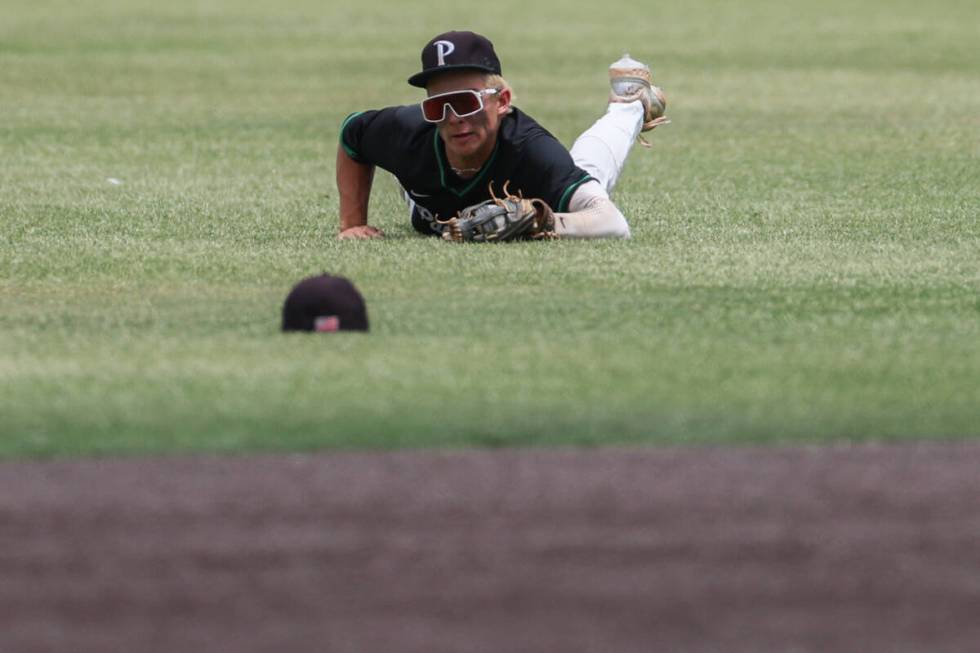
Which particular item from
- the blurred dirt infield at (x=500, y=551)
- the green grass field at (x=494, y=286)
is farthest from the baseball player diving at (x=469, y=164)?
the blurred dirt infield at (x=500, y=551)

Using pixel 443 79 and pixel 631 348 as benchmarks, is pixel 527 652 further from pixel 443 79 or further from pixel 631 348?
pixel 443 79

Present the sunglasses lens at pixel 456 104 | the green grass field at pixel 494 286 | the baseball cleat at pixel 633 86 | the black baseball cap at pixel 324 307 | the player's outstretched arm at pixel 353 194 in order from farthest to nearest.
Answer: the baseball cleat at pixel 633 86 → the player's outstretched arm at pixel 353 194 → the sunglasses lens at pixel 456 104 → the black baseball cap at pixel 324 307 → the green grass field at pixel 494 286

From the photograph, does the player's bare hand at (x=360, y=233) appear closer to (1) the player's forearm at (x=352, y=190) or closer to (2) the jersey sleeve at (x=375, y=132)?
(1) the player's forearm at (x=352, y=190)

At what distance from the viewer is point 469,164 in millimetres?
9477

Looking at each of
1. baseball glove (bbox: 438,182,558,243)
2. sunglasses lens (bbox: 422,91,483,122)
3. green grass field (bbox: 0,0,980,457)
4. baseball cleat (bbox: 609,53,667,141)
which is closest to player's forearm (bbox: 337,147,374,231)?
green grass field (bbox: 0,0,980,457)

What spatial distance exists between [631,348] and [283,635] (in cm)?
295

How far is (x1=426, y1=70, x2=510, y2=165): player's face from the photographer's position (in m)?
9.26

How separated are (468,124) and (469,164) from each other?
287mm

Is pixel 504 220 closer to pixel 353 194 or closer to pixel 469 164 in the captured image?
pixel 469 164

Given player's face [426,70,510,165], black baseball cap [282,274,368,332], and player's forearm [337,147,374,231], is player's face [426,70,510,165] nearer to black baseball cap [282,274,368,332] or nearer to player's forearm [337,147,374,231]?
player's forearm [337,147,374,231]

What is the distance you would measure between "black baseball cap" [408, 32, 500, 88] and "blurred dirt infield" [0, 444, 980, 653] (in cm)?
424

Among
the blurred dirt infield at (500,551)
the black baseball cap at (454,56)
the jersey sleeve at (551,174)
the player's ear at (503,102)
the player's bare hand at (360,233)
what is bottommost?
the player's bare hand at (360,233)

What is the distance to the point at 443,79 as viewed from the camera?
9.36 metres

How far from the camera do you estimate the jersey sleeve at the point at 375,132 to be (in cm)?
970
